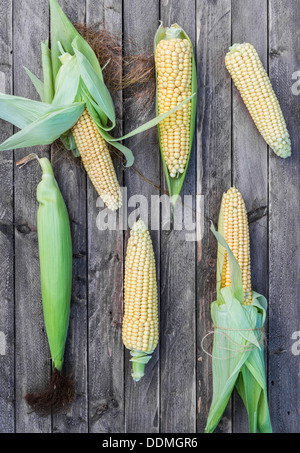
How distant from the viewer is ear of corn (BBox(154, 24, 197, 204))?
1.28 metres

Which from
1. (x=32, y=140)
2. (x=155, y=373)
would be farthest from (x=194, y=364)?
(x=32, y=140)

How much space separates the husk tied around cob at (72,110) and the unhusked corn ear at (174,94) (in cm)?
6

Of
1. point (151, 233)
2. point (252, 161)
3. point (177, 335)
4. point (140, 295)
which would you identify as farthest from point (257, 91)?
point (177, 335)

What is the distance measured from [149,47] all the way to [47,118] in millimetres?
457

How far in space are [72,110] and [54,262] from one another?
47cm

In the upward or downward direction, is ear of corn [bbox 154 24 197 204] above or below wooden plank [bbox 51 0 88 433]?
above

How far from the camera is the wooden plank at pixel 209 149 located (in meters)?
1.43

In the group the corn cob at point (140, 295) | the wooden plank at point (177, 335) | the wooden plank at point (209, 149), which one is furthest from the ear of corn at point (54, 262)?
the wooden plank at point (209, 149)

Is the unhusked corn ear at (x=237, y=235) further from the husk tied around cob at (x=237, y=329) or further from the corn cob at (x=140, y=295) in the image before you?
the corn cob at (x=140, y=295)

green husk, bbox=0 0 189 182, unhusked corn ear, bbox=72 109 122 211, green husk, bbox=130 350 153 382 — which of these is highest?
green husk, bbox=0 0 189 182

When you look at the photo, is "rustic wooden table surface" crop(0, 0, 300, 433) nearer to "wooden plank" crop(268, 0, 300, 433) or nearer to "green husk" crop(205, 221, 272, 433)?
"wooden plank" crop(268, 0, 300, 433)

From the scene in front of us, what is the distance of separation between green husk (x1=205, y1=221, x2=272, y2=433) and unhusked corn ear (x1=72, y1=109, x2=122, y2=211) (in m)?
0.41

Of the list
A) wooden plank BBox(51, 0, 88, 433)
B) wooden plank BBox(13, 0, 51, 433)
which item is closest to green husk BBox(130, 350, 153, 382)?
wooden plank BBox(51, 0, 88, 433)

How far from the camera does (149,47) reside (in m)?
1.41
